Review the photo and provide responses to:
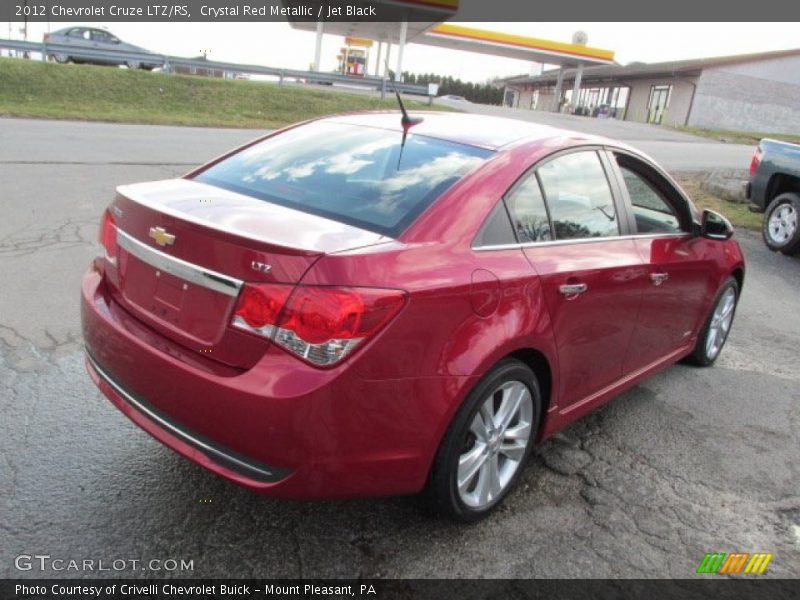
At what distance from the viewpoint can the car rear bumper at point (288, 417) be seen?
7.27 ft

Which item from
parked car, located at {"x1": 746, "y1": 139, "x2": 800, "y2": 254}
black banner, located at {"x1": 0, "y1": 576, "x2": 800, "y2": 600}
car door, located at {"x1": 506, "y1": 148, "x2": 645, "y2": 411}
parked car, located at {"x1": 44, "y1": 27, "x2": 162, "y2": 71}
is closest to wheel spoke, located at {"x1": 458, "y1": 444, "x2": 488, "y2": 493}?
black banner, located at {"x1": 0, "y1": 576, "x2": 800, "y2": 600}

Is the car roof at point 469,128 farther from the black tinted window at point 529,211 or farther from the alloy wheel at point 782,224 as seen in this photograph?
the alloy wheel at point 782,224

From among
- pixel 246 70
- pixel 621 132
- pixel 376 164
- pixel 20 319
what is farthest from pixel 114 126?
pixel 621 132

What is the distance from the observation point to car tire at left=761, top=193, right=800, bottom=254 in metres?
8.57

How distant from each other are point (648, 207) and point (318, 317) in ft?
8.39

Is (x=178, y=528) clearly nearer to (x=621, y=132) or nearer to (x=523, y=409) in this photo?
(x=523, y=409)

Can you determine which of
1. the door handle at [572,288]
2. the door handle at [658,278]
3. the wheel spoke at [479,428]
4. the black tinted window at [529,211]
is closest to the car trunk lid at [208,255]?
the black tinted window at [529,211]

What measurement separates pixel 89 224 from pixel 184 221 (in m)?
4.91

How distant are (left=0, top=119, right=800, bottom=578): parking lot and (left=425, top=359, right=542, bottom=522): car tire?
0.46ft

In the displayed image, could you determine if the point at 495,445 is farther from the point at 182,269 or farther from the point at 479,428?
the point at 182,269

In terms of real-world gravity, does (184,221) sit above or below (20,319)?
above

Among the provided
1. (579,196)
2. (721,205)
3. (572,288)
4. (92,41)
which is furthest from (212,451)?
(92,41)

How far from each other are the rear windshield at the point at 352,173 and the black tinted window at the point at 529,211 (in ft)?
0.71

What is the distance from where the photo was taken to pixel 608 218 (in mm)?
3520
